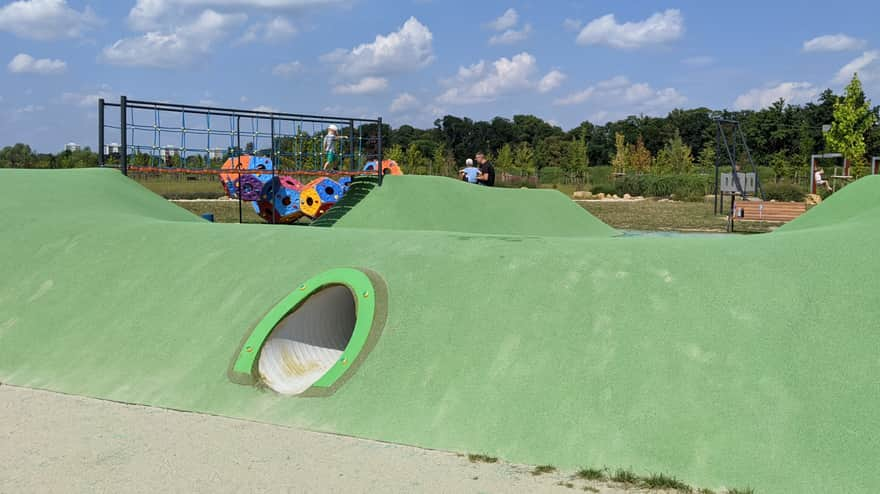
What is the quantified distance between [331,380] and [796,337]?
151 inches

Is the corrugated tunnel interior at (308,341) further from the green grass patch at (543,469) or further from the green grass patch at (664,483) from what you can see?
the green grass patch at (664,483)

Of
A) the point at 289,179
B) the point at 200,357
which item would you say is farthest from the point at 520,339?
the point at 289,179

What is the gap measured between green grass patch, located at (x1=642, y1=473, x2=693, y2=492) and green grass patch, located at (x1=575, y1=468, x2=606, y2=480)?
0.28 meters

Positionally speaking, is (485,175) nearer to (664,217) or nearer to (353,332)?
(664,217)

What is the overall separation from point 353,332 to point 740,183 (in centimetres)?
2426

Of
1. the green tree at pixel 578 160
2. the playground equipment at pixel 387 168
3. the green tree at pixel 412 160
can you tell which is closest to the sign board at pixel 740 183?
the playground equipment at pixel 387 168

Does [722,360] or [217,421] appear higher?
[722,360]

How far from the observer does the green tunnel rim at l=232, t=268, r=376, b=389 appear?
22.1ft

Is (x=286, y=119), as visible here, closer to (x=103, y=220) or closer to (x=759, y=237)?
(x=103, y=220)

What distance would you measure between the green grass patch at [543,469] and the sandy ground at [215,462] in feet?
0.17

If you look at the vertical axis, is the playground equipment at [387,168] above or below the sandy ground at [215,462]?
above

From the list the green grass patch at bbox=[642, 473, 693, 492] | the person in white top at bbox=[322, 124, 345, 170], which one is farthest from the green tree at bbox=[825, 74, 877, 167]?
the green grass patch at bbox=[642, 473, 693, 492]

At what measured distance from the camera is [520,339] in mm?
6406

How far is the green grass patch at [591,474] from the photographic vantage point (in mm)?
5039
